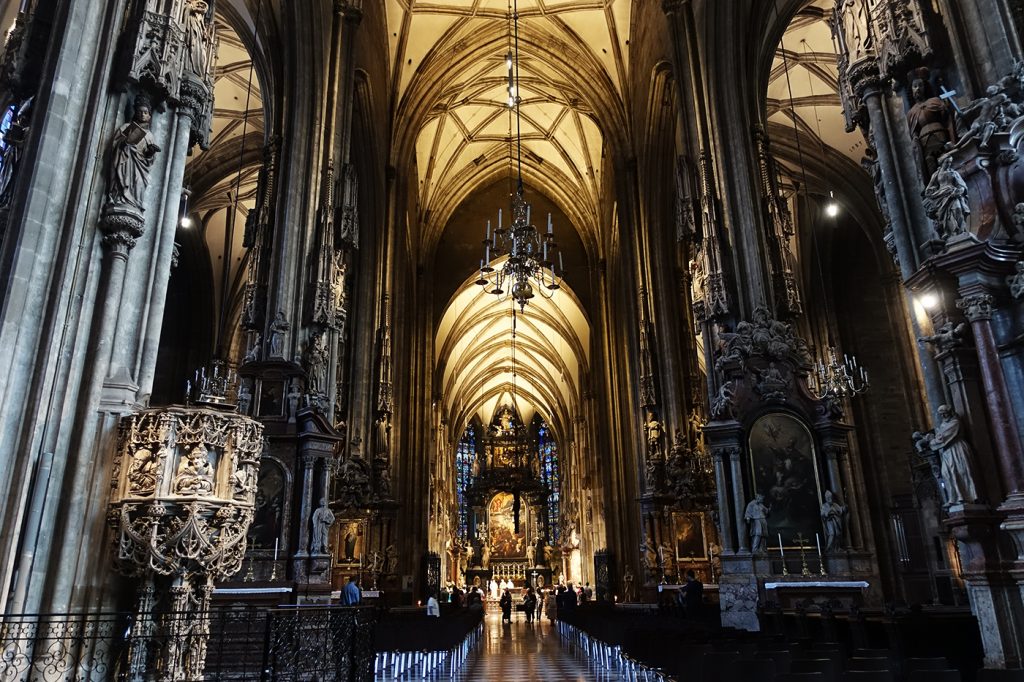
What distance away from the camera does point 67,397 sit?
16.9 feet

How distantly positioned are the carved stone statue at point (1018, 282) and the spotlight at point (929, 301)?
1.95 feet

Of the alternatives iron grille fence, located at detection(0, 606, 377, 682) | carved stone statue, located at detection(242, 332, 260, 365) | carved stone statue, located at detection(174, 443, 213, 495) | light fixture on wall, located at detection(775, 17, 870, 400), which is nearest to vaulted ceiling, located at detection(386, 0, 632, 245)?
light fixture on wall, located at detection(775, 17, 870, 400)

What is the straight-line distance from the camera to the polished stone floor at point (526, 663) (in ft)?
31.1

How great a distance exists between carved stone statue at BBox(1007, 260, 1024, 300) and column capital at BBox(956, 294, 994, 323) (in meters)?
0.16

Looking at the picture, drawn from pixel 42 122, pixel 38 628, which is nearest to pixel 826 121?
pixel 42 122

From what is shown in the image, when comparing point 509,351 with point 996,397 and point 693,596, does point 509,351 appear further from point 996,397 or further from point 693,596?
point 996,397

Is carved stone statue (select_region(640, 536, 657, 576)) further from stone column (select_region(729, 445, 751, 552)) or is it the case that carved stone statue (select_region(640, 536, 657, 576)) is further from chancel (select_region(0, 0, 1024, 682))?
stone column (select_region(729, 445, 751, 552))

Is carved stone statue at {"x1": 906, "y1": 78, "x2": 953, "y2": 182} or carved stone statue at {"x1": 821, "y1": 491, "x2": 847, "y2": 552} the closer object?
carved stone statue at {"x1": 906, "y1": 78, "x2": 953, "y2": 182}

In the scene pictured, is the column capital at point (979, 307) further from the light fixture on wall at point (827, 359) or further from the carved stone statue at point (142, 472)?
the carved stone statue at point (142, 472)

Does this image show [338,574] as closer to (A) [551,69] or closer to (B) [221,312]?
(B) [221,312]

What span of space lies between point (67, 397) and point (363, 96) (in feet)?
50.5

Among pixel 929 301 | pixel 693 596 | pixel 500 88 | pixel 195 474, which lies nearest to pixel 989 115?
pixel 929 301

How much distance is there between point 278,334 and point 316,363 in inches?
30.9

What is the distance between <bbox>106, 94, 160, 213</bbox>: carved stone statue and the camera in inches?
225
